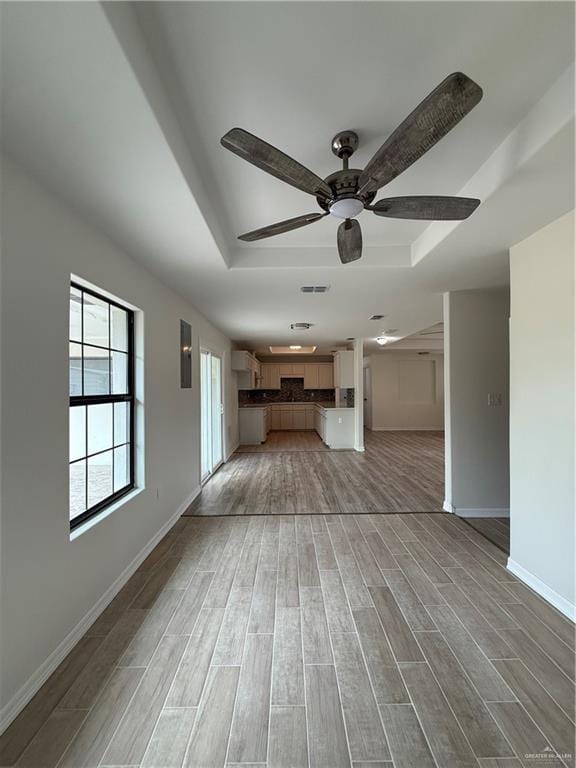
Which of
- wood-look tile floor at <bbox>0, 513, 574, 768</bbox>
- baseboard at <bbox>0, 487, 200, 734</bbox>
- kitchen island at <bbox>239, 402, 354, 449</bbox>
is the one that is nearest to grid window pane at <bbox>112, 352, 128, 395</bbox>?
baseboard at <bbox>0, 487, 200, 734</bbox>

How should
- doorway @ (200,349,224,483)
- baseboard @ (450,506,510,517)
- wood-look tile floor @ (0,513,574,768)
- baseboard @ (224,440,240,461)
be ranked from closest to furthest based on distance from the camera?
wood-look tile floor @ (0,513,574,768) → baseboard @ (450,506,510,517) → doorway @ (200,349,224,483) → baseboard @ (224,440,240,461)

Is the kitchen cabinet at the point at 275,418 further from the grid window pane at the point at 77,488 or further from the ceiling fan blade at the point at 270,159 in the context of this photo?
the ceiling fan blade at the point at 270,159

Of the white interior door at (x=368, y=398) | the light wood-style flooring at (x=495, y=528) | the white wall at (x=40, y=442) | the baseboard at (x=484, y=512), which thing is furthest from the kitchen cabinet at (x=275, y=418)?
the white wall at (x=40, y=442)

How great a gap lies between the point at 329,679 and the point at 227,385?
5335mm

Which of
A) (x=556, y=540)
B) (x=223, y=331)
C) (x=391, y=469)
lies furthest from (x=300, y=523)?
(x=223, y=331)

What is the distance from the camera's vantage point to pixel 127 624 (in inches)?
75.1

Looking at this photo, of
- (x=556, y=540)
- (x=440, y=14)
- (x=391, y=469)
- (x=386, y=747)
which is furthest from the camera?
(x=391, y=469)

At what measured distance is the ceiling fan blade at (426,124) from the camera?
3.06ft

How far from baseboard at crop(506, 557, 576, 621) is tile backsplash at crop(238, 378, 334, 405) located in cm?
860

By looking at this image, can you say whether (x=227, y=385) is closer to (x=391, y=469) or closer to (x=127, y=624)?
(x=391, y=469)

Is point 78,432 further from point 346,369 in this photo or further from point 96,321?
point 346,369

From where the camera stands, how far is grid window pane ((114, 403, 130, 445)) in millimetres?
2545

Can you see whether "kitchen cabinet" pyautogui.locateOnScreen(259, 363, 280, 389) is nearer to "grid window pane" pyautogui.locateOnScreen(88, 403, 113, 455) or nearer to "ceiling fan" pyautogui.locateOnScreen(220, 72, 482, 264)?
"grid window pane" pyautogui.locateOnScreen(88, 403, 113, 455)

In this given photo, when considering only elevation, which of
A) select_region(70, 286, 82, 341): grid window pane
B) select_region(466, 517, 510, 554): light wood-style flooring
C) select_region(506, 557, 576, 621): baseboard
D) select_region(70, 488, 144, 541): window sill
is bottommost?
select_region(466, 517, 510, 554): light wood-style flooring
